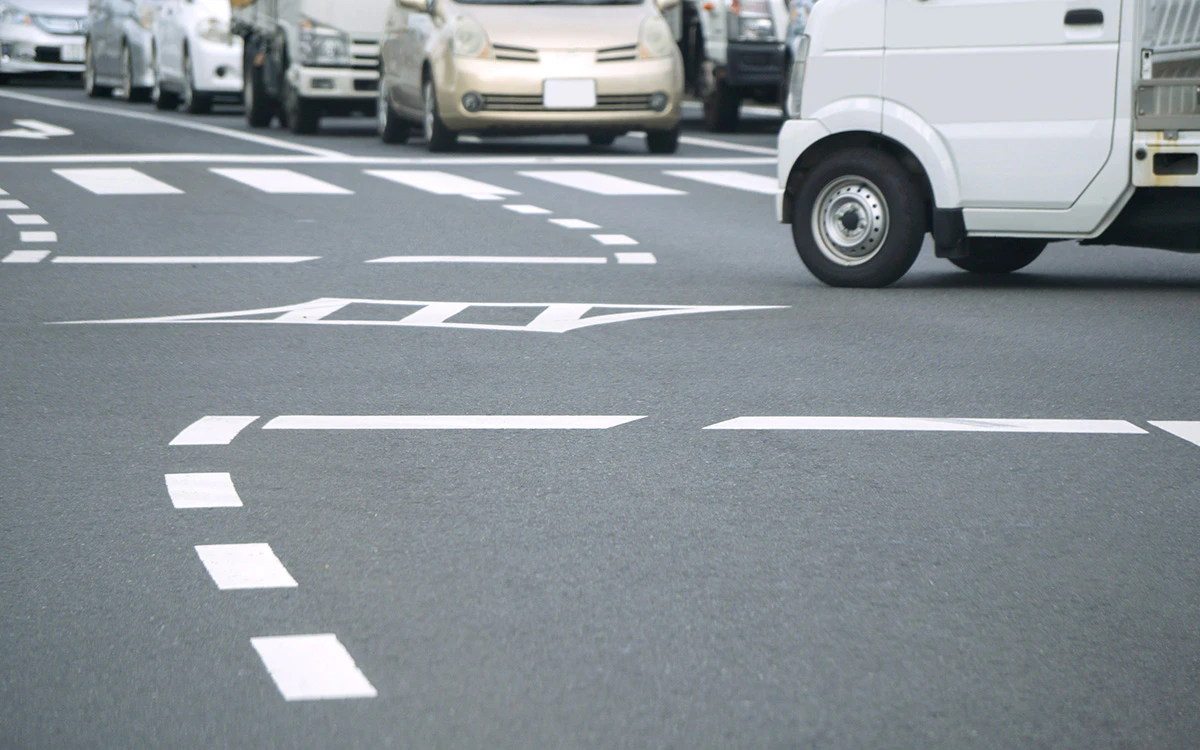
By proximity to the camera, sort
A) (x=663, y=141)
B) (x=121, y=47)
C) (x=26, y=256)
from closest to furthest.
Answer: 1. (x=26, y=256)
2. (x=663, y=141)
3. (x=121, y=47)

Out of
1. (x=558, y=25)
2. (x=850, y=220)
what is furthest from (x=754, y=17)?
(x=850, y=220)

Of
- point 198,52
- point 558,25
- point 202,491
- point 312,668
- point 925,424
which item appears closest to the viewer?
point 312,668

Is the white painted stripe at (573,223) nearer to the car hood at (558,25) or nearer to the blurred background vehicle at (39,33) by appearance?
the car hood at (558,25)

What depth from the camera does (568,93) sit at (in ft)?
59.1

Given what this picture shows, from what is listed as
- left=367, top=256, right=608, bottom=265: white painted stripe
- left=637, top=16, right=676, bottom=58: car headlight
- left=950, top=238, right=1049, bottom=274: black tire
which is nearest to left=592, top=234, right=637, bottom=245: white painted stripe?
left=367, top=256, right=608, bottom=265: white painted stripe

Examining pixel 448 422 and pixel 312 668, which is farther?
pixel 448 422

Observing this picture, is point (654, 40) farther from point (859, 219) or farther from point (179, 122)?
point (859, 219)

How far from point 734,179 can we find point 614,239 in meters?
4.65

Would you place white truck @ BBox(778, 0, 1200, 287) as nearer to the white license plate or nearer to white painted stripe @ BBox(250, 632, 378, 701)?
white painted stripe @ BBox(250, 632, 378, 701)

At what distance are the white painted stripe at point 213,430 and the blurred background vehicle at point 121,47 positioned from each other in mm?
20595

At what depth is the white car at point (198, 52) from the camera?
24.8 metres

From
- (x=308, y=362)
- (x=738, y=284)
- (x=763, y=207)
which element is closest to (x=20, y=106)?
(x=763, y=207)

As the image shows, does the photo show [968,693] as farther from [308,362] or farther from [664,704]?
[308,362]

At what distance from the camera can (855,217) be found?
32.7ft
